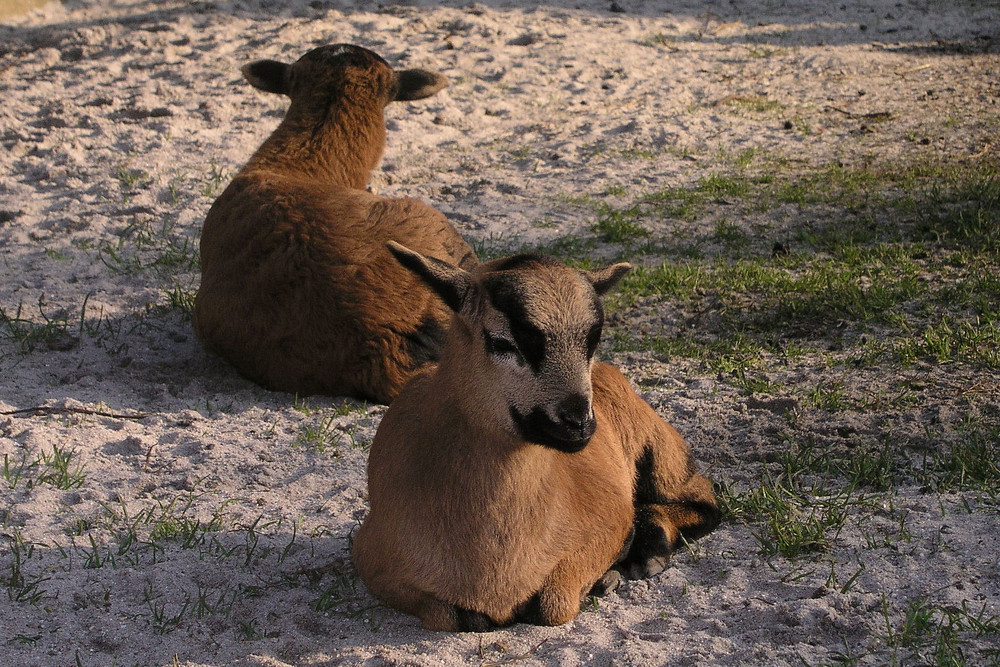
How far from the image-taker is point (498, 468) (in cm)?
366

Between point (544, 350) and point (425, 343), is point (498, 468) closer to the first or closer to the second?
point (544, 350)

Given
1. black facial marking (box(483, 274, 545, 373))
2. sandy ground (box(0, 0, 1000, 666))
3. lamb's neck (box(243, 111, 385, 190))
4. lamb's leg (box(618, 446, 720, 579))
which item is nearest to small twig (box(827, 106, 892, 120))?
sandy ground (box(0, 0, 1000, 666))

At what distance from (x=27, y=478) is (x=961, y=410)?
4.41 meters

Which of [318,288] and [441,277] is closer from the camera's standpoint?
[441,277]

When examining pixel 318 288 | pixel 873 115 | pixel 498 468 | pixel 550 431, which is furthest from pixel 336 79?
pixel 873 115

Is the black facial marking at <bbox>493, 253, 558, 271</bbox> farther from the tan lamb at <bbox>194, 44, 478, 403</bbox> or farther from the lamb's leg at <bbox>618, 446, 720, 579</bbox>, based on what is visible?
the tan lamb at <bbox>194, 44, 478, 403</bbox>

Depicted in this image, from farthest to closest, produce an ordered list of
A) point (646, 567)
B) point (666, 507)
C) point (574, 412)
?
point (666, 507) → point (646, 567) → point (574, 412)

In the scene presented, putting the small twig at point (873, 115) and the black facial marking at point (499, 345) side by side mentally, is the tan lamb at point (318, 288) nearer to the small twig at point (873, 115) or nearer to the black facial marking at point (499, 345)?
the black facial marking at point (499, 345)

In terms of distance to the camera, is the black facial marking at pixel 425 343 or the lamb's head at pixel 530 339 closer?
the lamb's head at pixel 530 339

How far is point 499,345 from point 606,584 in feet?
3.81

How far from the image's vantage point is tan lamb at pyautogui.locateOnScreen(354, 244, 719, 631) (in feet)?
11.4

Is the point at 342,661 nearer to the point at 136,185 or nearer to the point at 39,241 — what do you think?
the point at 39,241

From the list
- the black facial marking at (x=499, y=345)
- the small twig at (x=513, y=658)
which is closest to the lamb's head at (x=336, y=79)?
the black facial marking at (x=499, y=345)

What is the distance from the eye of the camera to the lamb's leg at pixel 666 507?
Result: 4.36 meters
